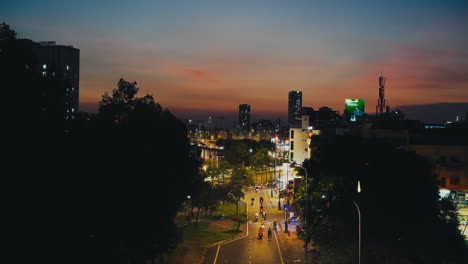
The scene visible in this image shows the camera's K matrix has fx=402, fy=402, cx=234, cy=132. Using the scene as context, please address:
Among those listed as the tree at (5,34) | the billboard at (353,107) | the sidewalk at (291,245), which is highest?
the billboard at (353,107)

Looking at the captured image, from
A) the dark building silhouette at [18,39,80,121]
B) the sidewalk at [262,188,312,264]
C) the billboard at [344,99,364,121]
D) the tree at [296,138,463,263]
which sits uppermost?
the billboard at [344,99,364,121]

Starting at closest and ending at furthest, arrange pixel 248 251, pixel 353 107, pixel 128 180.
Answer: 1. pixel 128 180
2. pixel 248 251
3. pixel 353 107

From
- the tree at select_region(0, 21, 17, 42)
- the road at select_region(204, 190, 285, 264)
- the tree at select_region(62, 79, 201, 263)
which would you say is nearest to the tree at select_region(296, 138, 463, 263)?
the road at select_region(204, 190, 285, 264)

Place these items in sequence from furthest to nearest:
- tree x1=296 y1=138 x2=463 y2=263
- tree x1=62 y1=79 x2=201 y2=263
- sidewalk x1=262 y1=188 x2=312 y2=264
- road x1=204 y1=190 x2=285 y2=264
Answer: sidewalk x1=262 y1=188 x2=312 y2=264 → road x1=204 y1=190 x2=285 y2=264 → tree x1=296 y1=138 x2=463 y2=263 → tree x1=62 y1=79 x2=201 y2=263

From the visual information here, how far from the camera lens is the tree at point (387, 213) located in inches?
1143

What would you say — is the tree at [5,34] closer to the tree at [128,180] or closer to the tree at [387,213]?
the tree at [128,180]

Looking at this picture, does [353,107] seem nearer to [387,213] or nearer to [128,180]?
[387,213]

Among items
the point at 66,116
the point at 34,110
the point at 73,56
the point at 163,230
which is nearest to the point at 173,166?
→ the point at 163,230

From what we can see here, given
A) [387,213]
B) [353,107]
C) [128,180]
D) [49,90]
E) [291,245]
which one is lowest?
[291,245]

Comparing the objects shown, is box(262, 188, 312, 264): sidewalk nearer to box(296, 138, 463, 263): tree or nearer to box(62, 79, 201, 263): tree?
box(296, 138, 463, 263): tree

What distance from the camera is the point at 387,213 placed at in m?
29.7

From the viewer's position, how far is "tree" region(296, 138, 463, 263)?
95.2ft

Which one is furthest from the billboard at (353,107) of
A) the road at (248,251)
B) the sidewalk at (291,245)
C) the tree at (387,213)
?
the tree at (387,213)

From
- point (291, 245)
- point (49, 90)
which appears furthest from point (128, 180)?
point (291, 245)
